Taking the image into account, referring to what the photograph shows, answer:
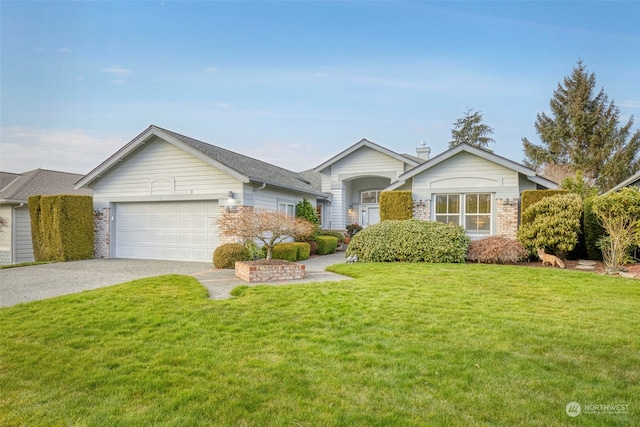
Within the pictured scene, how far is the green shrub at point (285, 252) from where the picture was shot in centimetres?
1310

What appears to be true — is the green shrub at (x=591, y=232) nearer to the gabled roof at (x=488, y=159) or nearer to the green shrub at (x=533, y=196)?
the green shrub at (x=533, y=196)

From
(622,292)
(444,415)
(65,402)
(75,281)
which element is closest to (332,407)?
(444,415)

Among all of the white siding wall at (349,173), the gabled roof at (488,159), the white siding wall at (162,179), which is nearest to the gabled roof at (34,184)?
the white siding wall at (162,179)

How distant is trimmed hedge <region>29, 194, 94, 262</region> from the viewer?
45.8 ft

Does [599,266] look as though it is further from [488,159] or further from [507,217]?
[488,159]

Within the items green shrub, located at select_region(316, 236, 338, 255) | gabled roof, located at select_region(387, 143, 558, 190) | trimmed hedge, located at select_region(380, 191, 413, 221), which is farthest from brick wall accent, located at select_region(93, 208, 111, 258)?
gabled roof, located at select_region(387, 143, 558, 190)

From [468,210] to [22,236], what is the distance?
20016 mm

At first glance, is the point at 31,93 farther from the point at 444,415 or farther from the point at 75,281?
the point at 444,415

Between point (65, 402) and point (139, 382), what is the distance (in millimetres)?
583

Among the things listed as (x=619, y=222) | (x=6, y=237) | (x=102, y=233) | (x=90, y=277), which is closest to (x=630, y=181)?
(x=619, y=222)

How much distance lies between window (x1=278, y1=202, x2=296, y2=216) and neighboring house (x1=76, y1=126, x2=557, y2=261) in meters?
0.09

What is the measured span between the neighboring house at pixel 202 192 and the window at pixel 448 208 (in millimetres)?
39

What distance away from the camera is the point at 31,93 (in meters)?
13.0

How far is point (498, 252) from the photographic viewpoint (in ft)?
38.3
